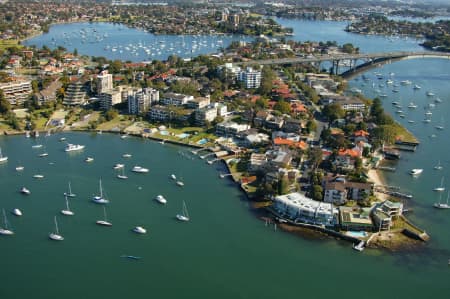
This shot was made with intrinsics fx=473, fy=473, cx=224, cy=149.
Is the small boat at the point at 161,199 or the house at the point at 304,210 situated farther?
the small boat at the point at 161,199

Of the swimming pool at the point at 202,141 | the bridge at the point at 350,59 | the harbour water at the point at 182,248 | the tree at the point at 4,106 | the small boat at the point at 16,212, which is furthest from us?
the bridge at the point at 350,59

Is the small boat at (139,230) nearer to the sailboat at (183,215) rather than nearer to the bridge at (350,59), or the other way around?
the sailboat at (183,215)

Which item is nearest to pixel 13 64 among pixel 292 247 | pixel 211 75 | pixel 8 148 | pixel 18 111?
pixel 18 111

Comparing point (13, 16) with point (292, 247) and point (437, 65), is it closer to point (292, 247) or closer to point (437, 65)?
point (437, 65)

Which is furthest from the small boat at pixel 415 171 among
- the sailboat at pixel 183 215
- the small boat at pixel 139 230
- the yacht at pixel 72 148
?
the yacht at pixel 72 148

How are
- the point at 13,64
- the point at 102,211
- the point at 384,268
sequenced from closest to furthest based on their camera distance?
the point at 384,268
the point at 102,211
the point at 13,64

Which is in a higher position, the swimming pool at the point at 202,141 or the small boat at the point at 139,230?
the swimming pool at the point at 202,141

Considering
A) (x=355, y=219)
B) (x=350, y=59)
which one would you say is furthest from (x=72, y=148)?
(x=350, y=59)
